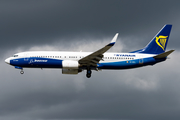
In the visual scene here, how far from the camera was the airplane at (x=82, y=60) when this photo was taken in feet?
221

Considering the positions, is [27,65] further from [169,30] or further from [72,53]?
[169,30]

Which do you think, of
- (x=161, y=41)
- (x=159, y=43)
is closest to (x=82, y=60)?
(x=159, y=43)

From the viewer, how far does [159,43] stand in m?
75.0

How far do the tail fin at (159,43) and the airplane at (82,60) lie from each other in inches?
44.2

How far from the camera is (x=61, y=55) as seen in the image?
224 feet

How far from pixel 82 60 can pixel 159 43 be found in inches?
700

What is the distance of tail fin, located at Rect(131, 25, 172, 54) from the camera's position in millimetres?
73750

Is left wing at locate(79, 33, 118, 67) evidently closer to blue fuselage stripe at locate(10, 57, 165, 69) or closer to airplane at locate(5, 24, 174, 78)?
airplane at locate(5, 24, 174, 78)

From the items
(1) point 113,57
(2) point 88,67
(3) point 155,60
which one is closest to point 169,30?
(3) point 155,60

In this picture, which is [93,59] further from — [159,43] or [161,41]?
[161,41]

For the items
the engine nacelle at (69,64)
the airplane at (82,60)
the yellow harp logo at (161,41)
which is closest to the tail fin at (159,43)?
the yellow harp logo at (161,41)

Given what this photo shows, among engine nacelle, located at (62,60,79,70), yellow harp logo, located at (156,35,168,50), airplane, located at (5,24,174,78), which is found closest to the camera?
engine nacelle, located at (62,60,79,70)

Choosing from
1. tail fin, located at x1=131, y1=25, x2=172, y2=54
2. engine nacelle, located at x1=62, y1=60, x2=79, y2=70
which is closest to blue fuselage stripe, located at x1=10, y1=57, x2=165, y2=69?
engine nacelle, located at x1=62, y1=60, x2=79, y2=70

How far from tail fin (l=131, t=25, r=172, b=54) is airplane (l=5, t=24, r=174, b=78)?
44.2 inches
